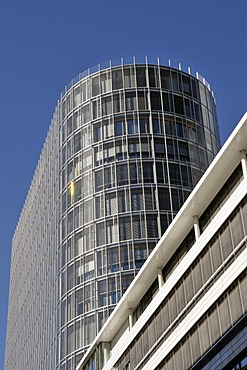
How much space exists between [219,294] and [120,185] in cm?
4278

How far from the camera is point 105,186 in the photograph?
75.3 m

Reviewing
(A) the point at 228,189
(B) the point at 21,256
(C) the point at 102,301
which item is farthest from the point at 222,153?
(B) the point at 21,256

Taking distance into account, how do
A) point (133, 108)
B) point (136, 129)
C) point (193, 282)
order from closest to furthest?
point (193, 282)
point (136, 129)
point (133, 108)

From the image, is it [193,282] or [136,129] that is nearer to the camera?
[193,282]

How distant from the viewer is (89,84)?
83125mm

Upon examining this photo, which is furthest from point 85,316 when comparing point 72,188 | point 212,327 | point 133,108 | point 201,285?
point 212,327

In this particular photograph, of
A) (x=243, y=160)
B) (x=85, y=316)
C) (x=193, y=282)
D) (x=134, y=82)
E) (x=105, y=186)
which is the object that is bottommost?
(x=193, y=282)

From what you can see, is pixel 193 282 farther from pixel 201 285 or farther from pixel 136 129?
pixel 136 129

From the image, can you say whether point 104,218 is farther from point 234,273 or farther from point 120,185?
point 234,273

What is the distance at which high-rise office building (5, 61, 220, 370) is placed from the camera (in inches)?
2758

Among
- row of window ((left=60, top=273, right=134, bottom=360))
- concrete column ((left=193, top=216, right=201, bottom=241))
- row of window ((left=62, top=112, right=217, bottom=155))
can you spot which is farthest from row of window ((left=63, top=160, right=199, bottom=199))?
concrete column ((left=193, top=216, right=201, bottom=241))

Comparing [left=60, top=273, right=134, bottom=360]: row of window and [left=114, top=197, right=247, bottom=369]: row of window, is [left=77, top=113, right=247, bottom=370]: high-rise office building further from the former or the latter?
[left=60, top=273, right=134, bottom=360]: row of window

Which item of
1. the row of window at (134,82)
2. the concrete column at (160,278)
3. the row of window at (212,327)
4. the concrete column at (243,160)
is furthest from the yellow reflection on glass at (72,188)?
the concrete column at (243,160)

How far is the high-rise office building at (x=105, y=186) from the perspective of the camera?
7006 cm
